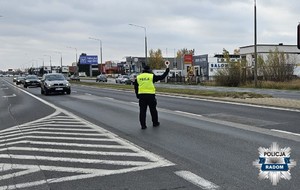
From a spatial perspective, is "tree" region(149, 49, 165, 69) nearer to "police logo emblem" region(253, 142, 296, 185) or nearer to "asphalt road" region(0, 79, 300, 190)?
"asphalt road" region(0, 79, 300, 190)

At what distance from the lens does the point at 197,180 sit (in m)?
5.89

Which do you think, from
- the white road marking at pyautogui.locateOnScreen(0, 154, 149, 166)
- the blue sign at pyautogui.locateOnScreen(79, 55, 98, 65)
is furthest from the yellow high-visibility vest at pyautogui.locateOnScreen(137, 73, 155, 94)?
the blue sign at pyautogui.locateOnScreen(79, 55, 98, 65)

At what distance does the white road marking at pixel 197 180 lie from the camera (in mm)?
5566

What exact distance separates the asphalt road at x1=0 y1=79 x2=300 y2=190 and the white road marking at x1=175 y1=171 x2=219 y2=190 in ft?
0.03

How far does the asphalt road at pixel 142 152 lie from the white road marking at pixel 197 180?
1 centimetres

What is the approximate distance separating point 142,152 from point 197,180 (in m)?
2.25

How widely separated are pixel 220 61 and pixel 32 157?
66.0 m

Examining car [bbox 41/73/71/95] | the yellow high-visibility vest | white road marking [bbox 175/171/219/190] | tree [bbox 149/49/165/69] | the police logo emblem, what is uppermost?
tree [bbox 149/49/165/69]

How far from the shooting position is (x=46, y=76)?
3225 centimetres

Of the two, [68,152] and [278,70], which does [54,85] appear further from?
[278,70]

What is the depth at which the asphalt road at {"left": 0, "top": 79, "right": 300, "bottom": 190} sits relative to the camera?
593 cm

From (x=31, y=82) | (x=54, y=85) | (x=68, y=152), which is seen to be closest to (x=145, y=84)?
(x=68, y=152)

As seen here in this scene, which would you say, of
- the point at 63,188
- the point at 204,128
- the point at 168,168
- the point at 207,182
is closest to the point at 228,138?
the point at 204,128

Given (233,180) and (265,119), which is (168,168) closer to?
(233,180)
